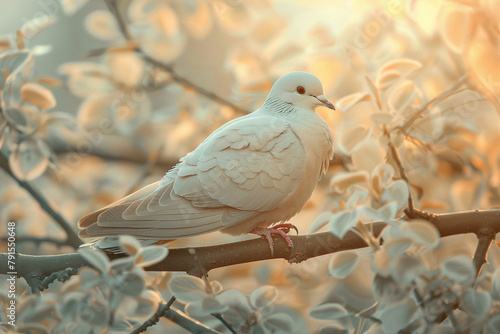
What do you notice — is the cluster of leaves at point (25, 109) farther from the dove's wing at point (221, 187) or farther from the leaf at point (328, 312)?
the leaf at point (328, 312)

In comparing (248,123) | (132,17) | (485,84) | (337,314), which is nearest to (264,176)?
(248,123)

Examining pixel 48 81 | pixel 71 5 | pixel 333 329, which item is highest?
pixel 71 5

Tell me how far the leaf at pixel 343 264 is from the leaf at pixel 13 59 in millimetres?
488

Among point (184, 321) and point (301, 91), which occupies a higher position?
point (301, 91)

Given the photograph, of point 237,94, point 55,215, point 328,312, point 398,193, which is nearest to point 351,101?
point 398,193

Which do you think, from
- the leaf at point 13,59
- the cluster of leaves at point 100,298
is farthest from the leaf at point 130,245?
the leaf at point 13,59

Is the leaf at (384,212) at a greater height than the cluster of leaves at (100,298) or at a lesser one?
greater

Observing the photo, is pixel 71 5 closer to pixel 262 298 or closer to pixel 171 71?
pixel 171 71

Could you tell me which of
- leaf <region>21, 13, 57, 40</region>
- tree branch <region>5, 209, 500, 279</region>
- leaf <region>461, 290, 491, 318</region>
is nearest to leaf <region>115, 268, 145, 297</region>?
tree branch <region>5, 209, 500, 279</region>

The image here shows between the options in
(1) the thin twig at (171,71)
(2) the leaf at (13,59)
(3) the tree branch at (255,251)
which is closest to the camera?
(3) the tree branch at (255,251)

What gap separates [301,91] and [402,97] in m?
0.14

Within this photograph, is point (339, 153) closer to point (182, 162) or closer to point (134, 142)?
point (182, 162)

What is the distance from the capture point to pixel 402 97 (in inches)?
22.8

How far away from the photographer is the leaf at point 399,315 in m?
0.50
